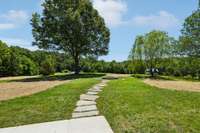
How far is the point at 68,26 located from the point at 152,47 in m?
9.13

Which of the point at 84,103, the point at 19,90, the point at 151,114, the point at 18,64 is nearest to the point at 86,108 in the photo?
the point at 84,103

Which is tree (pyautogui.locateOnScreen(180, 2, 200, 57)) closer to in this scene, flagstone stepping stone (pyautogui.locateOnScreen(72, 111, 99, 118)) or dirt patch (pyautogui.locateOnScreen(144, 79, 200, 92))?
dirt patch (pyautogui.locateOnScreen(144, 79, 200, 92))

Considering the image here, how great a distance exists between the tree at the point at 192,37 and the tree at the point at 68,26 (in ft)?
27.7

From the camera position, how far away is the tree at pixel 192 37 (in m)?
29.7

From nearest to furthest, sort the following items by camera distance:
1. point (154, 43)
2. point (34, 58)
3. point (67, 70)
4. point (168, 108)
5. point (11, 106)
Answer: point (168, 108) → point (11, 106) → point (154, 43) → point (67, 70) → point (34, 58)

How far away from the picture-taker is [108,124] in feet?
19.6

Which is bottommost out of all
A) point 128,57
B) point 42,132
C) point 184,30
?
point 42,132

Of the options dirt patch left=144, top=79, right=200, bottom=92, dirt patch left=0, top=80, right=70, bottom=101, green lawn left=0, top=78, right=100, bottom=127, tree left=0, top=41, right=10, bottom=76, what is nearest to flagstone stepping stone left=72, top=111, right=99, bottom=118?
green lawn left=0, top=78, right=100, bottom=127

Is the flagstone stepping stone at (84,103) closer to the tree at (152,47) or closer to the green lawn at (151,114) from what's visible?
Answer: the green lawn at (151,114)

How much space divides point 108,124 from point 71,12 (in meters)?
21.9

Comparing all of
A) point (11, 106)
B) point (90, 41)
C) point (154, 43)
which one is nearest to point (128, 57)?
point (154, 43)

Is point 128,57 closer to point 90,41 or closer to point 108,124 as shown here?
point 90,41

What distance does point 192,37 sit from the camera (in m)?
30.0

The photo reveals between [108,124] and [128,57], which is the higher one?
[128,57]
